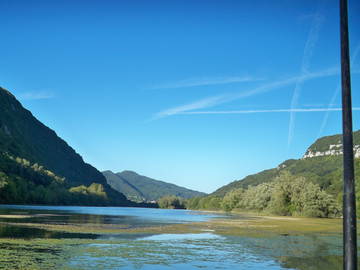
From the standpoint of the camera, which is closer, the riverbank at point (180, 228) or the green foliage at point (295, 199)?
the riverbank at point (180, 228)

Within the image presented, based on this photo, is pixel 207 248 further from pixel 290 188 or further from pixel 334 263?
pixel 290 188

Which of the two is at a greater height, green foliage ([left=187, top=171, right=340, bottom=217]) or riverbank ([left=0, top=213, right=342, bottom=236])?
green foliage ([left=187, top=171, right=340, bottom=217])

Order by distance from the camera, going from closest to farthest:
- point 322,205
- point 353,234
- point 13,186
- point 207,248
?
point 353,234 → point 207,248 → point 322,205 → point 13,186

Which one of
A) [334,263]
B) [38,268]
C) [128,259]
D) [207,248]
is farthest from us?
[207,248]

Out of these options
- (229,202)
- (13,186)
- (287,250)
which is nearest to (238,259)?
(287,250)

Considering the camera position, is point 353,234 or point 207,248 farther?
point 207,248

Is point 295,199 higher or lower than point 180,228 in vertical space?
higher

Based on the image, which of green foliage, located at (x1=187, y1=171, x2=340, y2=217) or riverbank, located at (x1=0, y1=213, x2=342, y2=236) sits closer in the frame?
riverbank, located at (x1=0, y1=213, x2=342, y2=236)

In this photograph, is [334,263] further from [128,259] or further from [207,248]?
[128,259]

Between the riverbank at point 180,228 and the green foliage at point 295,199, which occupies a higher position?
the green foliage at point 295,199

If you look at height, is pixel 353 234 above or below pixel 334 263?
above

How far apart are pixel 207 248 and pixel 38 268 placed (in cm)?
1509

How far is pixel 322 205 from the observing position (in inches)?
4550

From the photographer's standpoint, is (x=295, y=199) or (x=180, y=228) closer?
(x=180, y=228)
